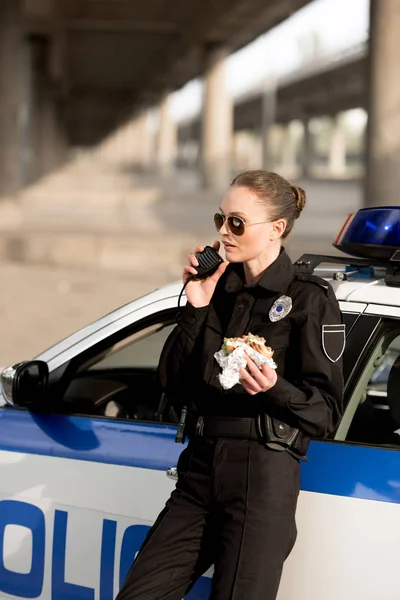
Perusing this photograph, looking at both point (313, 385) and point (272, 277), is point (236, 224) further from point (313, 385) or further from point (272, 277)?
point (313, 385)

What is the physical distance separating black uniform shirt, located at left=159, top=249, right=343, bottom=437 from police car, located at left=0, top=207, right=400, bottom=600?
0.75ft

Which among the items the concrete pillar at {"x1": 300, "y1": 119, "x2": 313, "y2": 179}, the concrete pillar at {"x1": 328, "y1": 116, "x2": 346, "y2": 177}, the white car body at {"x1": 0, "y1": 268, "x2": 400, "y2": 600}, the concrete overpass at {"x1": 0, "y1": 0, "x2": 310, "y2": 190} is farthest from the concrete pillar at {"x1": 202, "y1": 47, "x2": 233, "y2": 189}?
the concrete pillar at {"x1": 328, "y1": 116, "x2": 346, "y2": 177}

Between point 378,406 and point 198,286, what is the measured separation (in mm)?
1174

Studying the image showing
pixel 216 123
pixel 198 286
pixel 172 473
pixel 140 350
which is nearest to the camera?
pixel 198 286

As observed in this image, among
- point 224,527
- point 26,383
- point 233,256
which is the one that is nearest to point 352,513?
point 224,527

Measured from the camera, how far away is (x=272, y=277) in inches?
102

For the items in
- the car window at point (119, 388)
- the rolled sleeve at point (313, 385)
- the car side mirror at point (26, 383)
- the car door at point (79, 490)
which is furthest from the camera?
the car window at point (119, 388)

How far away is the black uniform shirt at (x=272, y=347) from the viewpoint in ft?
8.13

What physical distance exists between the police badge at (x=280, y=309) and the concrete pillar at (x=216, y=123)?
42056 millimetres

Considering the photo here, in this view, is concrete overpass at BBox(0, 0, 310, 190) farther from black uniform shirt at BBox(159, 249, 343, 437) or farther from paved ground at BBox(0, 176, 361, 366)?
black uniform shirt at BBox(159, 249, 343, 437)

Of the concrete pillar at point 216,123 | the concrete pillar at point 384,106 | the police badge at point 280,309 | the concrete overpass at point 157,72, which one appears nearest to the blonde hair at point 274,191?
the police badge at point 280,309

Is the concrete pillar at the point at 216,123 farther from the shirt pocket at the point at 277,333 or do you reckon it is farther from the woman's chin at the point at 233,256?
the shirt pocket at the point at 277,333

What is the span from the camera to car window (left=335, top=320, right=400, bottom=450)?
2936 mm

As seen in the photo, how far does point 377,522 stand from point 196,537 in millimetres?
475
